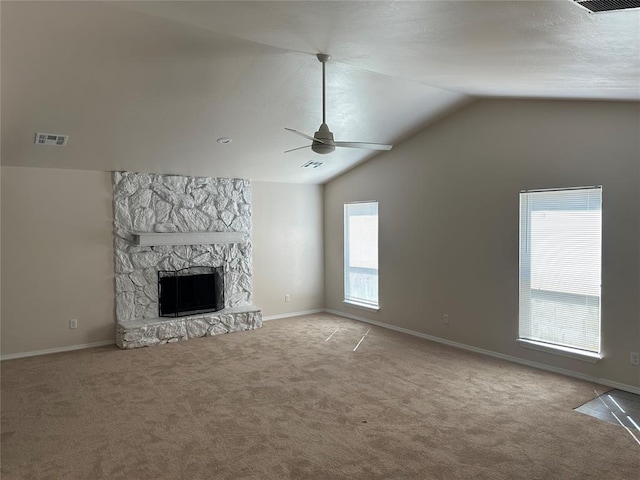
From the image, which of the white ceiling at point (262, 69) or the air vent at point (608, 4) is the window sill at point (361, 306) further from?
the air vent at point (608, 4)

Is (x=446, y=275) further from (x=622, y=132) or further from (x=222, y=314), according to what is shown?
(x=222, y=314)

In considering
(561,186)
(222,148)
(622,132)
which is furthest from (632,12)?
(222,148)

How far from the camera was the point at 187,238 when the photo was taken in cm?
649

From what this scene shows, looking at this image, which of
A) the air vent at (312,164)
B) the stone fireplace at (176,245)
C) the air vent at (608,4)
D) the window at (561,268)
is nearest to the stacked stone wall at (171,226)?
the stone fireplace at (176,245)

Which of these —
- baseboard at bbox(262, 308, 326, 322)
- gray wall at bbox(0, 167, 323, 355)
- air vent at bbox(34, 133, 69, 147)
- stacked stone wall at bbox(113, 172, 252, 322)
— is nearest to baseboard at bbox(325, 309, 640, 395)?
baseboard at bbox(262, 308, 326, 322)

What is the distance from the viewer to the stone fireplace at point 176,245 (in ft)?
19.9

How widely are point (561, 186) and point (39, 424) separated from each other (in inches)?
213

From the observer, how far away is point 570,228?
4594mm

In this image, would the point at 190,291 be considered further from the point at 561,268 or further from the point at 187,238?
the point at 561,268

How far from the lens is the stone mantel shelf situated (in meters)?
6.09

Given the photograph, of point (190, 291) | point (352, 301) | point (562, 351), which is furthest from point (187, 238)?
point (562, 351)

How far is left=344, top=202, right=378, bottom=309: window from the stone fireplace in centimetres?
174

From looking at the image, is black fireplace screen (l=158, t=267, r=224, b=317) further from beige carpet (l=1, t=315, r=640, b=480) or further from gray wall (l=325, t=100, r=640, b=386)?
gray wall (l=325, t=100, r=640, b=386)

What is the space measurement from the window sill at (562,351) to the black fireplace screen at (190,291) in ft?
14.3
